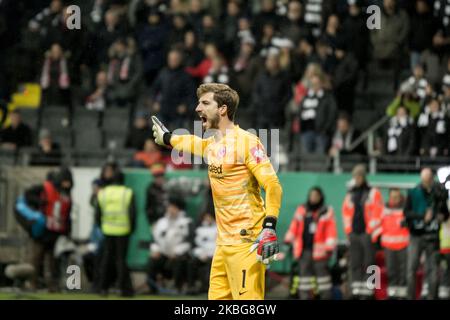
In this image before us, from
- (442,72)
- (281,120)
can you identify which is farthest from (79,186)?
(442,72)

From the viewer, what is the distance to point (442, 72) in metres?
17.8

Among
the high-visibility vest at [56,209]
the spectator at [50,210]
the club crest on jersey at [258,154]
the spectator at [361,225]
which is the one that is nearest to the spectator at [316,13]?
the spectator at [361,225]

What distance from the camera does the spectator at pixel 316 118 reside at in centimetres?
1720

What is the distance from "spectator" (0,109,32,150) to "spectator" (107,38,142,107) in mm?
1741

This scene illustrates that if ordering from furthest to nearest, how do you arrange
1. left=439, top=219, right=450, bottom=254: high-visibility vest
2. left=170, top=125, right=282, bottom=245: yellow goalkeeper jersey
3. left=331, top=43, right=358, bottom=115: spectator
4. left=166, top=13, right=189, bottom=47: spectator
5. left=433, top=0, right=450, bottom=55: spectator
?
left=166, top=13, right=189, bottom=47: spectator, left=433, top=0, right=450, bottom=55: spectator, left=331, top=43, right=358, bottom=115: spectator, left=439, top=219, right=450, bottom=254: high-visibility vest, left=170, top=125, right=282, bottom=245: yellow goalkeeper jersey

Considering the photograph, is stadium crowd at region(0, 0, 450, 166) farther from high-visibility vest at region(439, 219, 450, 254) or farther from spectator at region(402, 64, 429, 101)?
high-visibility vest at region(439, 219, 450, 254)

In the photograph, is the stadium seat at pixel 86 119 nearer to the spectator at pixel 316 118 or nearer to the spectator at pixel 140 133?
the spectator at pixel 140 133

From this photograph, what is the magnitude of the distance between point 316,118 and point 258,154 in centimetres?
920

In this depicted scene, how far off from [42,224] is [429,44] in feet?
25.2

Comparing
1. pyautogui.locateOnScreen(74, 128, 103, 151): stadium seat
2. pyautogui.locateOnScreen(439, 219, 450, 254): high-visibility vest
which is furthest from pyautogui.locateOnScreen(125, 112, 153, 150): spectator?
pyautogui.locateOnScreen(439, 219, 450, 254): high-visibility vest

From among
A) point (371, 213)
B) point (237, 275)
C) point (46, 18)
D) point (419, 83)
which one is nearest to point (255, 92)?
point (419, 83)

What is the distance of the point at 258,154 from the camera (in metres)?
8.13

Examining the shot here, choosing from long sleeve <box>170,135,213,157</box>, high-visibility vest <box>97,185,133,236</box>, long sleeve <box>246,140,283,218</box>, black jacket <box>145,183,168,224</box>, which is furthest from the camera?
black jacket <box>145,183,168,224</box>

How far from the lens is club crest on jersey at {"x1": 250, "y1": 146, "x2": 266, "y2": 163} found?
26.6 feet
